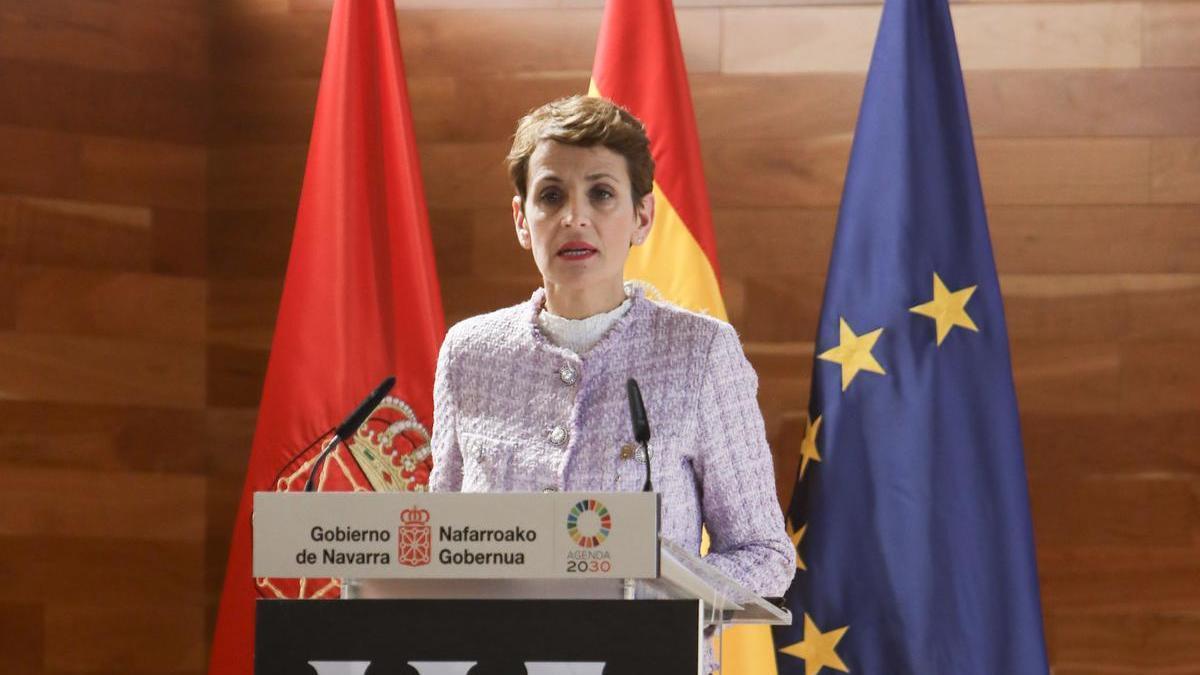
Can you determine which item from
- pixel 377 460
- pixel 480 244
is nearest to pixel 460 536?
pixel 377 460

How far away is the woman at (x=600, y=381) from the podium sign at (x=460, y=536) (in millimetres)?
431

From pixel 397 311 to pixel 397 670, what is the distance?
1743 millimetres

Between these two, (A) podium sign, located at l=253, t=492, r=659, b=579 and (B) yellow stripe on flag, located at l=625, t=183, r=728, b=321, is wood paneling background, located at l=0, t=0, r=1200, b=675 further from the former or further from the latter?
(A) podium sign, located at l=253, t=492, r=659, b=579

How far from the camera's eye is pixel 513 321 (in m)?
2.04

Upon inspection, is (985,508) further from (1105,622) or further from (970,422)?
(1105,622)

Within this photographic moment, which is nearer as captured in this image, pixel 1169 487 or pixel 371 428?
pixel 371 428

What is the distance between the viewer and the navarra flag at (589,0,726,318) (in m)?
3.13

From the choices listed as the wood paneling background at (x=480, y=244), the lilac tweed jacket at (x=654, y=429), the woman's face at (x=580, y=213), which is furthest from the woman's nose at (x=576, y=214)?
the wood paneling background at (x=480, y=244)

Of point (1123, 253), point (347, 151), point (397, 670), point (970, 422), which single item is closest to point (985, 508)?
point (970, 422)

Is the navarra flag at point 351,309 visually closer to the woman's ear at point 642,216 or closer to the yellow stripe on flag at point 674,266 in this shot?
the yellow stripe on flag at point 674,266

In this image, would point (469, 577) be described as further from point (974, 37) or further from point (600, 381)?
point (974, 37)

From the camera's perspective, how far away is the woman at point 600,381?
6.24 ft

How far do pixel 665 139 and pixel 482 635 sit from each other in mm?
1843

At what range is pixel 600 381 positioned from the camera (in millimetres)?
1939
